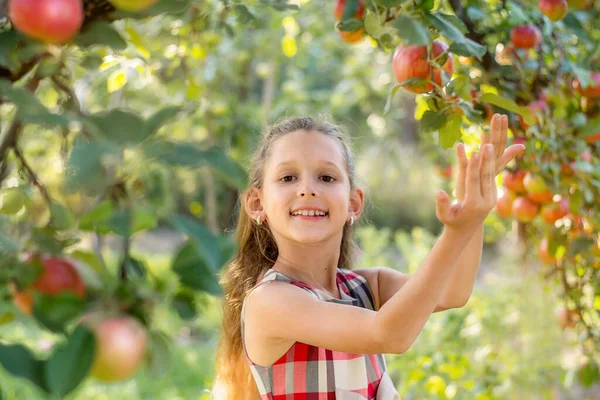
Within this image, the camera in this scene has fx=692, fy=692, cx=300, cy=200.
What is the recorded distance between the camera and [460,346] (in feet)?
7.30

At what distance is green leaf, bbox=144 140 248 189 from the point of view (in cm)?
41

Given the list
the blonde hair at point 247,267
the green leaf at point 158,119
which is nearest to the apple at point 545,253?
the blonde hair at point 247,267

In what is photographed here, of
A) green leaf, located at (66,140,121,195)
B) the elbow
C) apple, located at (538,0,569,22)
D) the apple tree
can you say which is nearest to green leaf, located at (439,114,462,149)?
the apple tree

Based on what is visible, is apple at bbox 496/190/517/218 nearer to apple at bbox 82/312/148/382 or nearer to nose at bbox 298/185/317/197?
nose at bbox 298/185/317/197

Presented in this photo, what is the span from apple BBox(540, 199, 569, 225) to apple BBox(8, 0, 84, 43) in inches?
47.0

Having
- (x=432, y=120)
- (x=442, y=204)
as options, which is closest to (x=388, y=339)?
(x=442, y=204)

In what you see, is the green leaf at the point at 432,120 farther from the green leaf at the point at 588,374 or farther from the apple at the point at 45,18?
the green leaf at the point at 588,374

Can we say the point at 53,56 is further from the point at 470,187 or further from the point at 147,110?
the point at 147,110

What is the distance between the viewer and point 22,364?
43 centimetres

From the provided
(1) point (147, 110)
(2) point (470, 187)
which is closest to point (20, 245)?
(2) point (470, 187)

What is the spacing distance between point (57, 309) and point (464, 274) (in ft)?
2.52

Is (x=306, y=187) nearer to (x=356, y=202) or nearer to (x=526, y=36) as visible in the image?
(x=356, y=202)

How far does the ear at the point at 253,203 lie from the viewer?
1246mm

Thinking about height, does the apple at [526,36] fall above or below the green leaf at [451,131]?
below
